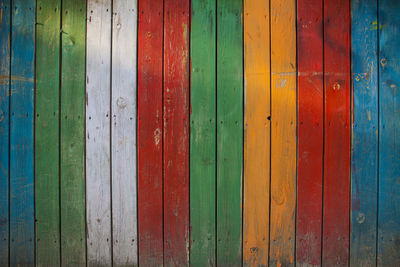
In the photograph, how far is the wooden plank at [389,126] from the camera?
6.50 feet

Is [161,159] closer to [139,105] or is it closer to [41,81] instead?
[139,105]

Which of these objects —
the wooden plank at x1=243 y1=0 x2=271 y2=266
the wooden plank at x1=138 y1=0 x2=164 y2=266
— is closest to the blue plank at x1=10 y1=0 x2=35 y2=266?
the wooden plank at x1=138 y1=0 x2=164 y2=266

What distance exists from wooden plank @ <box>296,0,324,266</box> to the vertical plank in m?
1.07

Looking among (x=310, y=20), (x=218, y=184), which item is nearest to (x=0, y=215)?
(x=218, y=184)

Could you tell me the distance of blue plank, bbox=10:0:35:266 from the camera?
1963 mm

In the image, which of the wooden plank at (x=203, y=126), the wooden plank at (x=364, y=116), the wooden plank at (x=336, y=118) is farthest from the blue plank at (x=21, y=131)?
the wooden plank at (x=364, y=116)

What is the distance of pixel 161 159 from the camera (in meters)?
1.98

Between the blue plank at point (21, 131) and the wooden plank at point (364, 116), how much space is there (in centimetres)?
208

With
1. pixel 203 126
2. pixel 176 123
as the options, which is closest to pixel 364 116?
pixel 203 126

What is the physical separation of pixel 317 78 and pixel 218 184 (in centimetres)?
94

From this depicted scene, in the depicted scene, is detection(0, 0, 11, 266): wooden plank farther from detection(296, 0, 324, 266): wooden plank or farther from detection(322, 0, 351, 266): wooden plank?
detection(322, 0, 351, 266): wooden plank

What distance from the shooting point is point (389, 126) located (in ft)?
6.52

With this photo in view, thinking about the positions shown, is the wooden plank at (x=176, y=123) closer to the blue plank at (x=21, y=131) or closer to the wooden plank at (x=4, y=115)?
the blue plank at (x=21, y=131)

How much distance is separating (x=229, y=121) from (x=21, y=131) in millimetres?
1335
